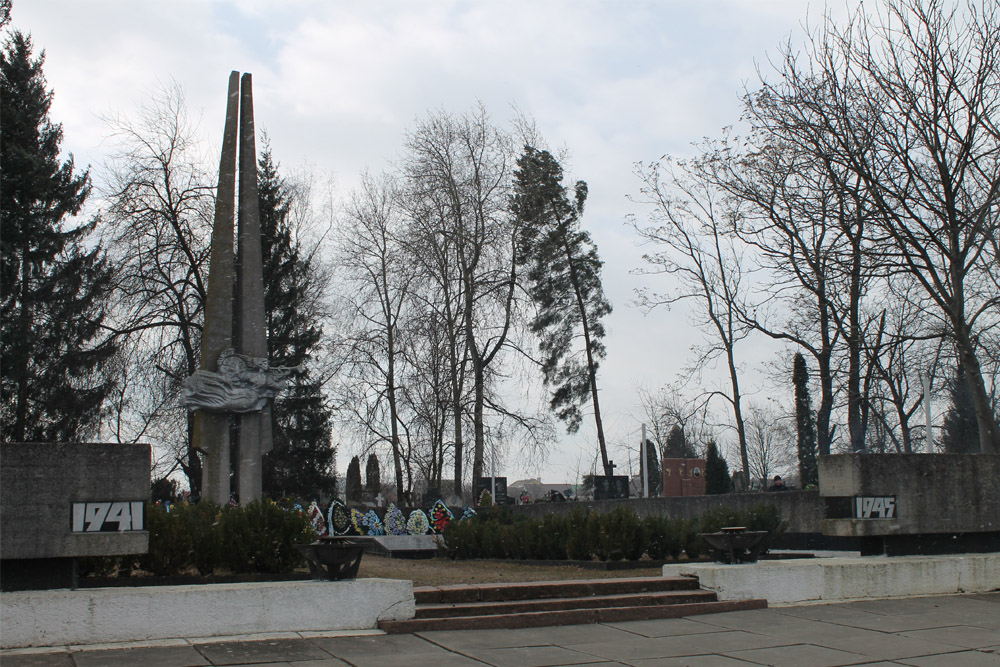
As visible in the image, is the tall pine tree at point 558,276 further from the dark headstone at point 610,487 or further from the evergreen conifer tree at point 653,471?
the evergreen conifer tree at point 653,471

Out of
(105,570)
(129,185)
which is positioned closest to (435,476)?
(129,185)

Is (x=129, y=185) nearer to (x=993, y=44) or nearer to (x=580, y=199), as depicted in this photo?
(x=580, y=199)

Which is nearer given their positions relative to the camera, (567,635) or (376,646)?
(376,646)

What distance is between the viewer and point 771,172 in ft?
75.0

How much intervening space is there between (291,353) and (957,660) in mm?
34735

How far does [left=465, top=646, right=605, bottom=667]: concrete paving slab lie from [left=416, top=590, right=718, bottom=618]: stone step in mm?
1304

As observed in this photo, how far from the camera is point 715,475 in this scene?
31.7 m

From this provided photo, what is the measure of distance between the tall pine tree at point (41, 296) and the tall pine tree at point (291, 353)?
8767mm

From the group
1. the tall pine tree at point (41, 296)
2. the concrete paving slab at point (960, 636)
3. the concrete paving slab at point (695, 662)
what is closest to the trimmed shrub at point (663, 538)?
the concrete paving slab at point (960, 636)

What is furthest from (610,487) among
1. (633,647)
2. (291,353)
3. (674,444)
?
(674,444)

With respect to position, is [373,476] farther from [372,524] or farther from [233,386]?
[233,386]

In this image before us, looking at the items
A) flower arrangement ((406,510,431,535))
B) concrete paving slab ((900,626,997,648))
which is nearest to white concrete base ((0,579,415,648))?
concrete paving slab ((900,626,997,648))

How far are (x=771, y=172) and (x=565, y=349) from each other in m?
14.5

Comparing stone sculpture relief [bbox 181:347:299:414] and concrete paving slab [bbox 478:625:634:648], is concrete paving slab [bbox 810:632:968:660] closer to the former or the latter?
concrete paving slab [bbox 478:625:634:648]
